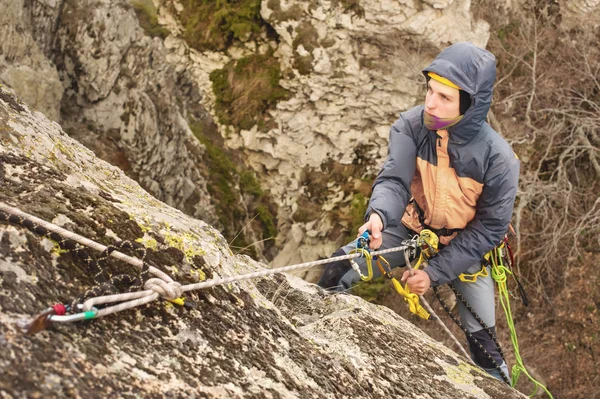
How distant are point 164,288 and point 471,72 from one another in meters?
1.99

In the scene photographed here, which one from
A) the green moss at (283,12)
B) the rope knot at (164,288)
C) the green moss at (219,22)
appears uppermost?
the green moss at (283,12)

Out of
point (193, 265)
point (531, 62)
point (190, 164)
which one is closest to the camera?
point (193, 265)

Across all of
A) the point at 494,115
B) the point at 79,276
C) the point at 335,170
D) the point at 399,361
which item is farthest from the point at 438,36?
the point at 79,276

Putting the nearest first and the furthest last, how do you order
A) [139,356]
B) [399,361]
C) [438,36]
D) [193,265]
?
[139,356], [193,265], [399,361], [438,36]

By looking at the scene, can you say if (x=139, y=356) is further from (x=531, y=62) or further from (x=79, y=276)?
(x=531, y=62)

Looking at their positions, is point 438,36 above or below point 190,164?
above

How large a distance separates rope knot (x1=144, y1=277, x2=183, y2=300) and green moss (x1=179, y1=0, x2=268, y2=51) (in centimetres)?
988

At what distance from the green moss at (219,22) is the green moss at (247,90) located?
52cm

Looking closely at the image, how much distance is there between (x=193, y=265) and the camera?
76.9 inches

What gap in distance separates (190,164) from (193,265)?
281 inches

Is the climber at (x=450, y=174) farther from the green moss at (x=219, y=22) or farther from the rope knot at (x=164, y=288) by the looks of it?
the green moss at (x=219, y=22)

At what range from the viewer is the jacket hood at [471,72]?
2736 mm

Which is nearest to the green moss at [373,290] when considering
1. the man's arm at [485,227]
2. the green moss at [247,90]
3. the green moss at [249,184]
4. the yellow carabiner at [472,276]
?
the green moss at [249,184]

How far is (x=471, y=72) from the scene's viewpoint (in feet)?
9.02
